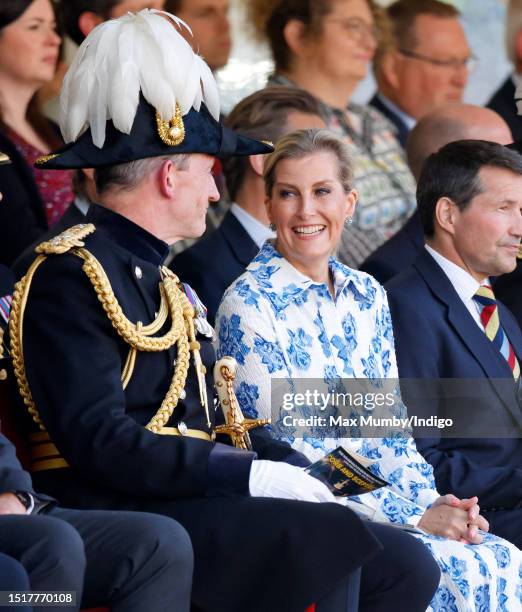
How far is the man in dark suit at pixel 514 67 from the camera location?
7.60 metres

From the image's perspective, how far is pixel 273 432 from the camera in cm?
452

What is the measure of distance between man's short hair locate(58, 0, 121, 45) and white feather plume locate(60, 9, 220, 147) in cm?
237

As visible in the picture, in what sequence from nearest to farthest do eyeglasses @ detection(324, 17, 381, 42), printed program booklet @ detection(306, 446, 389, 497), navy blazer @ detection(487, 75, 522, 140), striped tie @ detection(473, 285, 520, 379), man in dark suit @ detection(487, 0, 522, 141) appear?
printed program booklet @ detection(306, 446, 389, 497) → striped tie @ detection(473, 285, 520, 379) → eyeglasses @ detection(324, 17, 381, 42) → navy blazer @ detection(487, 75, 522, 140) → man in dark suit @ detection(487, 0, 522, 141)

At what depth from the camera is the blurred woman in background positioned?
7.12 metres

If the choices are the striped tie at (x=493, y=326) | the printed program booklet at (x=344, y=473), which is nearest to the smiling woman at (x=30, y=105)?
the striped tie at (x=493, y=326)

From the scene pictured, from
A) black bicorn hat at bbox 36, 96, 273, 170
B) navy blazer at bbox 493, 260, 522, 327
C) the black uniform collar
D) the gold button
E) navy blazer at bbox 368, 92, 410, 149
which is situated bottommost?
navy blazer at bbox 493, 260, 522, 327

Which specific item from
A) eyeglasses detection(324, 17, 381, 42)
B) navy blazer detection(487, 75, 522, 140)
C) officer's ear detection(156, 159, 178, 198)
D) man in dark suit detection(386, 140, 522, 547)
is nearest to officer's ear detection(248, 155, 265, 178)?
man in dark suit detection(386, 140, 522, 547)

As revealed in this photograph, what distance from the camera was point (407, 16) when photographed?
760cm

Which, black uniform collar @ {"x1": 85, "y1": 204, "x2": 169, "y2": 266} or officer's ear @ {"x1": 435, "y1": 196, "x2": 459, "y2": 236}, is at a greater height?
black uniform collar @ {"x1": 85, "y1": 204, "x2": 169, "y2": 266}

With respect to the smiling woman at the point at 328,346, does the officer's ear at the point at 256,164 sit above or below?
above

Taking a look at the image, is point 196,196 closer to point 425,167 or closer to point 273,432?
point 273,432

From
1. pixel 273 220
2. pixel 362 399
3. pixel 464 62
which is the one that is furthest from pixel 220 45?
pixel 362 399

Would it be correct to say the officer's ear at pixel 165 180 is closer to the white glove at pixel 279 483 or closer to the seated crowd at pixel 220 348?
the seated crowd at pixel 220 348

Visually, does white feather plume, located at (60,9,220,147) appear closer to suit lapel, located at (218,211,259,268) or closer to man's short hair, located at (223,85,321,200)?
suit lapel, located at (218,211,259,268)
